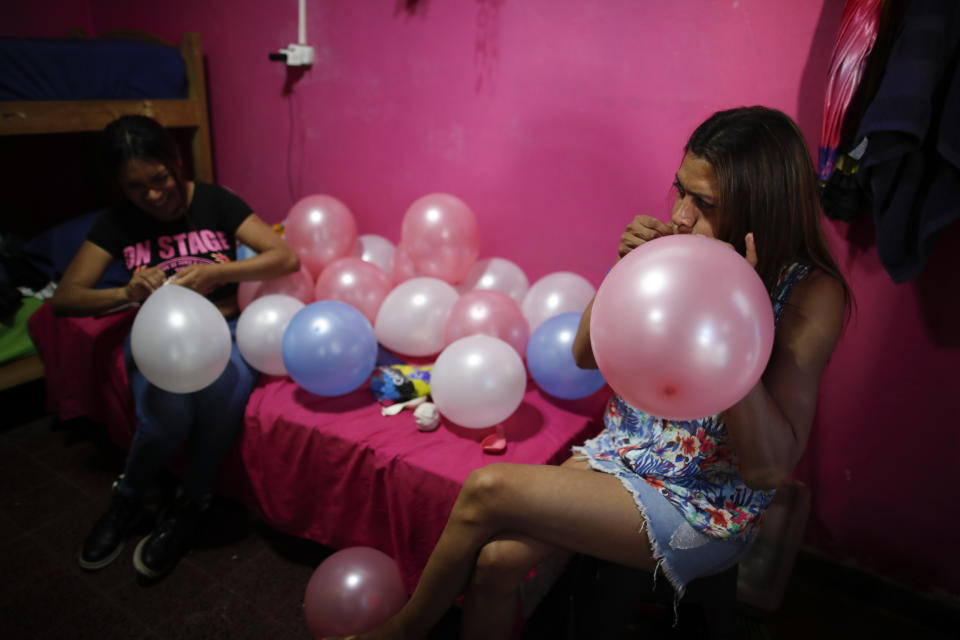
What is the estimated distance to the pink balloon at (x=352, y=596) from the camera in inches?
47.1

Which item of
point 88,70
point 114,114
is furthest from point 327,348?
point 88,70

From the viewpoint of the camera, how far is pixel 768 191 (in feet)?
3.12

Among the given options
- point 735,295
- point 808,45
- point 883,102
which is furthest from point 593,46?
point 735,295

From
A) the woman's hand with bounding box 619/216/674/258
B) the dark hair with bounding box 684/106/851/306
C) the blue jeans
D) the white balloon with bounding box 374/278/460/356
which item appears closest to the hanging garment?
the dark hair with bounding box 684/106/851/306

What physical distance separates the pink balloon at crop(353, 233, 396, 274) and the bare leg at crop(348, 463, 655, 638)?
47.9 inches

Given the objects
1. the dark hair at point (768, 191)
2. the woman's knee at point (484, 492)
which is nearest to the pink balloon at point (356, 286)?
the woman's knee at point (484, 492)

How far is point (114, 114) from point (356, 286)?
1.38 meters

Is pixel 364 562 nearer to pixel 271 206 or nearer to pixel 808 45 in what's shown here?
pixel 808 45

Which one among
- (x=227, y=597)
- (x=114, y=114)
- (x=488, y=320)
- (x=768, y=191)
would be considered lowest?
(x=227, y=597)

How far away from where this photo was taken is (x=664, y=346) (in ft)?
2.43

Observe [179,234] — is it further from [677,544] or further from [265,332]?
[677,544]

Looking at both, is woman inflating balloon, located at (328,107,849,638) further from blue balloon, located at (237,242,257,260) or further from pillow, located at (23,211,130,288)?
pillow, located at (23,211,130,288)

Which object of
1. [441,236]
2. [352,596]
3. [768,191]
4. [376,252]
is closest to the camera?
[768,191]

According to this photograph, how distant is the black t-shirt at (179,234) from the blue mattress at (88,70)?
32.4 inches
